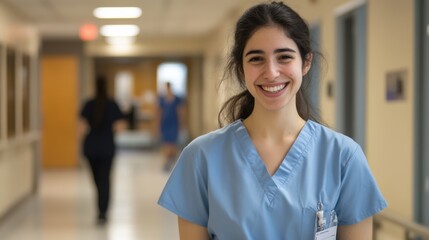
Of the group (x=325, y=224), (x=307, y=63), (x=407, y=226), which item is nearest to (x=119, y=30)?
(x=407, y=226)

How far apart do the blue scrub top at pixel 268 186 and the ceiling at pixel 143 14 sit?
698cm

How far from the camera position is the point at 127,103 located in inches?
941

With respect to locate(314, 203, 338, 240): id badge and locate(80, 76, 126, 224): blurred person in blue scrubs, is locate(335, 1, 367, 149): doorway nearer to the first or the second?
locate(80, 76, 126, 224): blurred person in blue scrubs

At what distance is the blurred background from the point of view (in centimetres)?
448

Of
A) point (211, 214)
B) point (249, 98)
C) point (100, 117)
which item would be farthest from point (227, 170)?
point (100, 117)

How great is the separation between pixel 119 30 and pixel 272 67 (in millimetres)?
11786

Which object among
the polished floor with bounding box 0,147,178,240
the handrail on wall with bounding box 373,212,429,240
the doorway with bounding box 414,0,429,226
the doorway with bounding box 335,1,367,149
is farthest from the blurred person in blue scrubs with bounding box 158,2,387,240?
the polished floor with bounding box 0,147,178,240

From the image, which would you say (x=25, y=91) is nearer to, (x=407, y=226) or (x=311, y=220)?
(x=407, y=226)

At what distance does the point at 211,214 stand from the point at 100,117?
5.77m

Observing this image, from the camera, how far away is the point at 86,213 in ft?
28.1

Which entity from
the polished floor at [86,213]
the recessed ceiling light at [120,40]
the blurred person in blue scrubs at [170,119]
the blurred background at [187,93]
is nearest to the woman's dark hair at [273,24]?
the blurred background at [187,93]

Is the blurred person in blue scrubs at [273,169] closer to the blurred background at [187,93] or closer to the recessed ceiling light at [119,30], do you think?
the blurred background at [187,93]

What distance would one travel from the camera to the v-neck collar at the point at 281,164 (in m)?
1.87

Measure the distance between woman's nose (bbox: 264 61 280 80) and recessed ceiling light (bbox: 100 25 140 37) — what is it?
10912 millimetres
